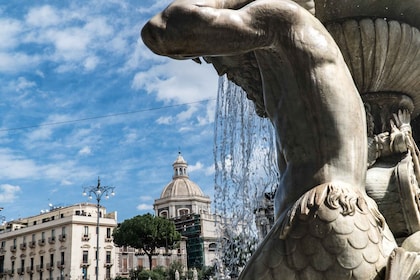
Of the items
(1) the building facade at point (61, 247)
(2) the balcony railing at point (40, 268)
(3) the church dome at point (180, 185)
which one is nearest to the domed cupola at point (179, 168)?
(3) the church dome at point (180, 185)

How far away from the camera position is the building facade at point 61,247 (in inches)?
2594

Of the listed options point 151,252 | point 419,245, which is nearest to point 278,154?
point 419,245

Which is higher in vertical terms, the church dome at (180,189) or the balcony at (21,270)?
the church dome at (180,189)

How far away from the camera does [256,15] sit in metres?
2.23

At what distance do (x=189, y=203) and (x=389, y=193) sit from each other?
8771cm

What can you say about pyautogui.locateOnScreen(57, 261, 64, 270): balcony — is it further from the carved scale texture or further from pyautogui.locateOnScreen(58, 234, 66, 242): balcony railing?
the carved scale texture

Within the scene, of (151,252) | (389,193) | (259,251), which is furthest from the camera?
(151,252)

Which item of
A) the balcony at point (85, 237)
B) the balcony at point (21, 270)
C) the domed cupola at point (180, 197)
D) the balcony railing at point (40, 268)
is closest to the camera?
the balcony at point (85, 237)

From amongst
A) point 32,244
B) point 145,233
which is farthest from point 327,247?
point 32,244

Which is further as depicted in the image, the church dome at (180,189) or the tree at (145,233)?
the church dome at (180,189)

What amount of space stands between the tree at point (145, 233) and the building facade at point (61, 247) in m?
10.6

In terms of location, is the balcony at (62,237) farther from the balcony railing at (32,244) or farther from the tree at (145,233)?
the tree at (145,233)

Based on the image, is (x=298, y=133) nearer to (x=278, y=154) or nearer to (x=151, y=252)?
(x=278, y=154)

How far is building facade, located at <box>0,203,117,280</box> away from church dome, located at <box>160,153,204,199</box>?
18838mm
